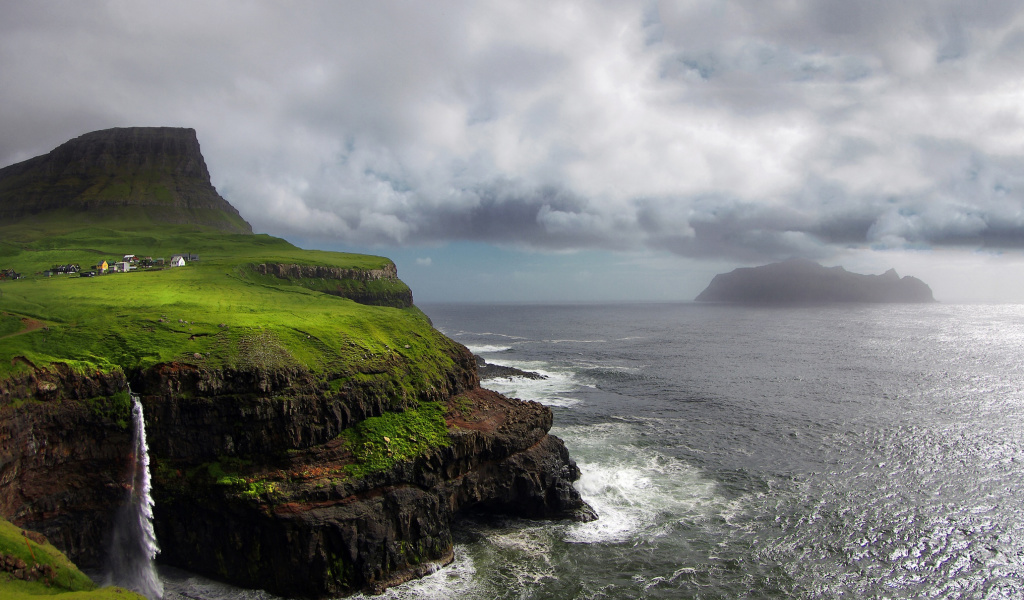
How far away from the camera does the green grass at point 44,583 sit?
22.2m

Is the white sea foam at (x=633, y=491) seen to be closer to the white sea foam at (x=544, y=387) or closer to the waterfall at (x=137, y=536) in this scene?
the white sea foam at (x=544, y=387)

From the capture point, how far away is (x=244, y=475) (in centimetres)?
3406

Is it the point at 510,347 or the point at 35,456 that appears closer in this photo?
the point at 35,456

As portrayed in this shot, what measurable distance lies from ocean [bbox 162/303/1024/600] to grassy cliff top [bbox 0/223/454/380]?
1508cm

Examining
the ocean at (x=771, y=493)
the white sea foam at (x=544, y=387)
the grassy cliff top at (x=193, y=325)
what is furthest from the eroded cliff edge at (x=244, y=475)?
the white sea foam at (x=544, y=387)

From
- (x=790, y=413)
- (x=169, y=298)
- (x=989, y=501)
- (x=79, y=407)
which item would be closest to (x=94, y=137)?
(x=169, y=298)

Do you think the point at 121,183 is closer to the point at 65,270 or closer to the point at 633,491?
the point at 65,270

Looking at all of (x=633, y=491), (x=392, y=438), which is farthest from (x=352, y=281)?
(x=633, y=491)

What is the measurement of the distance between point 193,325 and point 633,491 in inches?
1588

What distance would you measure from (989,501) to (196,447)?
6235 centimetres

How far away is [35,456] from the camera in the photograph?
31875 millimetres

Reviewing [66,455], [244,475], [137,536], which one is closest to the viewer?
[66,455]

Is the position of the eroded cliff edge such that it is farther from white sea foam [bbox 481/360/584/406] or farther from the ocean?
white sea foam [bbox 481/360/584/406]

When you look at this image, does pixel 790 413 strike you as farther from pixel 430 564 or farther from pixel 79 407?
pixel 79 407
